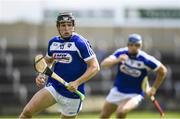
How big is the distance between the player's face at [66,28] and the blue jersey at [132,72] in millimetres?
3870

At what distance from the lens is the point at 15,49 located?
29.6 meters

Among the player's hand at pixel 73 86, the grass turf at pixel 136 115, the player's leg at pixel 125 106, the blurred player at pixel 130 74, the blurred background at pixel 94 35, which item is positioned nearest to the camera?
the player's hand at pixel 73 86

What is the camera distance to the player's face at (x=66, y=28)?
12438mm

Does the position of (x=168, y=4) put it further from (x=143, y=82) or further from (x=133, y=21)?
(x=143, y=82)

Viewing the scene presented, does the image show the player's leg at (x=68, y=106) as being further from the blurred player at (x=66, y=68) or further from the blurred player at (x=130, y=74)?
the blurred player at (x=130, y=74)

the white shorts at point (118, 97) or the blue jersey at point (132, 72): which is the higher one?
the blue jersey at point (132, 72)

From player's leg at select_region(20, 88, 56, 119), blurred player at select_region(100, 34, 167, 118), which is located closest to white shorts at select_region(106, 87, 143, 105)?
blurred player at select_region(100, 34, 167, 118)

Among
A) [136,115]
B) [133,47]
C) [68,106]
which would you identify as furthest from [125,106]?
[136,115]

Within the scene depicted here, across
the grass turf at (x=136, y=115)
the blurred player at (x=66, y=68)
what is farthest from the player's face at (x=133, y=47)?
the grass turf at (x=136, y=115)

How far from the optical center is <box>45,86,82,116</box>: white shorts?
12.6m

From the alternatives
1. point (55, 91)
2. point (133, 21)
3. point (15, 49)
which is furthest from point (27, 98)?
point (55, 91)

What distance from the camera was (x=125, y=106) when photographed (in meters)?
15.9

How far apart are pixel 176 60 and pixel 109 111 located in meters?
14.8

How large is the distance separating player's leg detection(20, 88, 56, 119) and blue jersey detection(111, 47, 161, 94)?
4.04 meters
